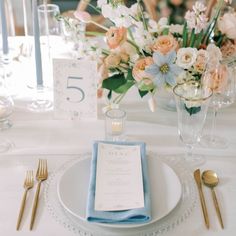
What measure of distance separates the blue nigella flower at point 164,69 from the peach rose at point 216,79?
2.9 inches

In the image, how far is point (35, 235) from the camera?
0.90 metres

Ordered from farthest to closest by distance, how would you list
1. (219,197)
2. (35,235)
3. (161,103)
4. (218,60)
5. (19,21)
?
(19,21), (161,103), (218,60), (219,197), (35,235)

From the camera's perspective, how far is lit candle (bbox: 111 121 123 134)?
1.19 meters

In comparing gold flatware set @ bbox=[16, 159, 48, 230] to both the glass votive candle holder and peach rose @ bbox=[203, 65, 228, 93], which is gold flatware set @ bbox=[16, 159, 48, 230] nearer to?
the glass votive candle holder

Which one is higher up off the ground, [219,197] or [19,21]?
[219,197]

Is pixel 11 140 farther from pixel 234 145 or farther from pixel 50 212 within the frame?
pixel 234 145

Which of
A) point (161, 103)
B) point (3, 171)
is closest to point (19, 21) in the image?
point (161, 103)

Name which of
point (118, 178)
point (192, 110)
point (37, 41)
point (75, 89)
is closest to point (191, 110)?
point (192, 110)

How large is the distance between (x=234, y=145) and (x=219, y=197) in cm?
23

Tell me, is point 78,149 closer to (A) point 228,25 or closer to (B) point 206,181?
(B) point 206,181

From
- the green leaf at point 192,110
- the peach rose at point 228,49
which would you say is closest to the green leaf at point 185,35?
the peach rose at point 228,49

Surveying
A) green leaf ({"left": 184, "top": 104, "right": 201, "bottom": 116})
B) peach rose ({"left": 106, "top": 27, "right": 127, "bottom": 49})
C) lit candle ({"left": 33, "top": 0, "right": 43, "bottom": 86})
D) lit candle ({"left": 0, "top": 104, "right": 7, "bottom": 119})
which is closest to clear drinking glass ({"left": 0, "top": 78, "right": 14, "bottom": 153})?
lit candle ({"left": 0, "top": 104, "right": 7, "bottom": 119})

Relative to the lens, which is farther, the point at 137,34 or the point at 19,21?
the point at 19,21

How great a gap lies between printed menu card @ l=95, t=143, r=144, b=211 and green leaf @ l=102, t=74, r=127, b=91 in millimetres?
207
